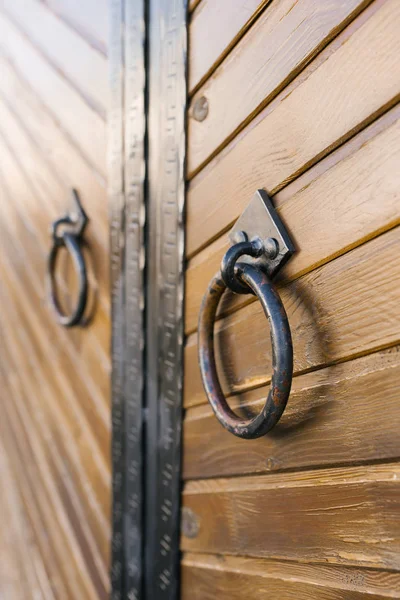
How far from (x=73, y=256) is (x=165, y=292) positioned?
0.81 feet

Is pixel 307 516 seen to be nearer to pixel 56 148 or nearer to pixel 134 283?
pixel 134 283

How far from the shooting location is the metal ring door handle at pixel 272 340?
1.66ft

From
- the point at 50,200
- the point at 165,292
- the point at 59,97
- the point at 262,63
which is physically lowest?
the point at 165,292

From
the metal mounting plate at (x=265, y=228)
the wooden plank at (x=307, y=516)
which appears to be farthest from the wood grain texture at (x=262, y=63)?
the wooden plank at (x=307, y=516)

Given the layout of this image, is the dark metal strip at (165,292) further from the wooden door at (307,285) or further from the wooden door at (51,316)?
the wooden door at (51,316)

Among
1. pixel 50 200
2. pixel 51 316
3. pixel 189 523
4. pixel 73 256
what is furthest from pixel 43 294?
pixel 189 523

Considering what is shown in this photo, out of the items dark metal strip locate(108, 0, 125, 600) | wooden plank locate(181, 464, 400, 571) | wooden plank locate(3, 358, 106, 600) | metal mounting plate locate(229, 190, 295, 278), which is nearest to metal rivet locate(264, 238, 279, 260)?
metal mounting plate locate(229, 190, 295, 278)

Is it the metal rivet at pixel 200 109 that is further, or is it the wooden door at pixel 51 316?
the wooden door at pixel 51 316

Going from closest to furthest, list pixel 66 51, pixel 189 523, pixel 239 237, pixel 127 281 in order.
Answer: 1. pixel 239 237
2. pixel 189 523
3. pixel 127 281
4. pixel 66 51

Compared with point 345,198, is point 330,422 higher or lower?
lower

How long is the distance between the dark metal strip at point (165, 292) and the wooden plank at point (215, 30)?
0.07 feet

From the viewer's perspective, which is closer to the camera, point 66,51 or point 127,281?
point 127,281

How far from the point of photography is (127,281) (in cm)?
89

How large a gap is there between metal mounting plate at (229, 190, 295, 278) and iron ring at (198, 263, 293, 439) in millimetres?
16
